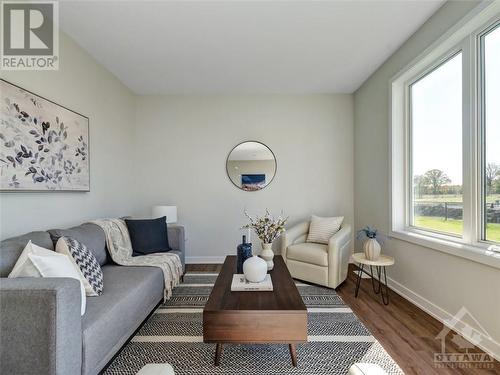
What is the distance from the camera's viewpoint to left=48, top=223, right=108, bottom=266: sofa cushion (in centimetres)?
198

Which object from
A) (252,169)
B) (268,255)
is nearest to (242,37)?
(252,169)

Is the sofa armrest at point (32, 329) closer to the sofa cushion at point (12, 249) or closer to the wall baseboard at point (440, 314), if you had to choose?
the sofa cushion at point (12, 249)

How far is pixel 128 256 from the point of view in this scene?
2.57m

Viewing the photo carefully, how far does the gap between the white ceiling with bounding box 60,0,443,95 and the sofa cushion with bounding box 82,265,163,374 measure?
2272mm

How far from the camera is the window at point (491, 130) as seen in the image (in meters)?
1.78

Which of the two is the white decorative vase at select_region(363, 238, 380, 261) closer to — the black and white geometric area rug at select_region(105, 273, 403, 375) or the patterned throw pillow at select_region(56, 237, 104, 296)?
the black and white geometric area rug at select_region(105, 273, 403, 375)

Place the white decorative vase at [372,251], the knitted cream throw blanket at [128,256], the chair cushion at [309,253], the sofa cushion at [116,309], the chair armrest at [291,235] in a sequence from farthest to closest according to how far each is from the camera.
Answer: the chair armrest at [291,235]
the chair cushion at [309,253]
the white decorative vase at [372,251]
the knitted cream throw blanket at [128,256]
the sofa cushion at [116,309]

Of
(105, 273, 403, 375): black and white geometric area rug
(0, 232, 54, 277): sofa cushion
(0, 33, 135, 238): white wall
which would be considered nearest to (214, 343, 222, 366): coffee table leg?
(105, 273, 403, 375): black and white geometric area rug

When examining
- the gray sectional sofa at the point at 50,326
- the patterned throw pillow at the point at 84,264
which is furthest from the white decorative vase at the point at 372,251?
the patterned throw pillow at the point at 84,264

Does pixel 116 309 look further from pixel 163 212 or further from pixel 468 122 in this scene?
pixel 468 122

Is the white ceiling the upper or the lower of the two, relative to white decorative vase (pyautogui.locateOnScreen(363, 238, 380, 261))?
upper

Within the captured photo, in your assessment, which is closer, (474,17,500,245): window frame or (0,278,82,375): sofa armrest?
(0,278,82,375): sofa armrest

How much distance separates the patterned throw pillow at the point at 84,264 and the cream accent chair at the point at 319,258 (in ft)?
7.02

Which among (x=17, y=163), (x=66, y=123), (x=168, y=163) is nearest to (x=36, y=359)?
(x=17, y=163)
